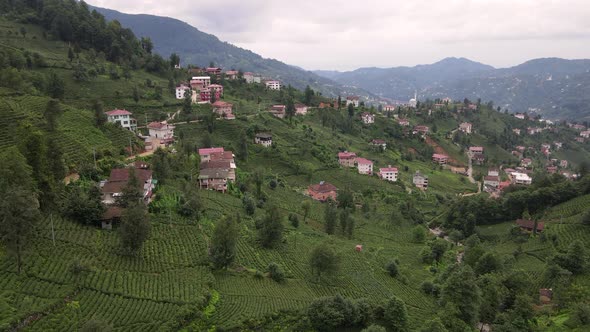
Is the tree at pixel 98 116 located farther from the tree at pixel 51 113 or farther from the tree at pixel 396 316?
the tree at pixel 396 316

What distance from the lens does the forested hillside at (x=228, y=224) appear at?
1006 inches

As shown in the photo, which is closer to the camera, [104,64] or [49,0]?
[104,64]

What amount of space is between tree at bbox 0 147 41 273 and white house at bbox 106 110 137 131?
3373cm

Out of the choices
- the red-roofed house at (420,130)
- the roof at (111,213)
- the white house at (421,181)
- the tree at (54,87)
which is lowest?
the white house at (421,181)

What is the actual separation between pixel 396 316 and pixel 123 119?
168ft

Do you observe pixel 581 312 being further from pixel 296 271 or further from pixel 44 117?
pixel 44 117

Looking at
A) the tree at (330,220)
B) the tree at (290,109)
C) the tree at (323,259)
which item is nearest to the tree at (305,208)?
the tree at (330,220)

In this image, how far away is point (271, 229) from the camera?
125ft

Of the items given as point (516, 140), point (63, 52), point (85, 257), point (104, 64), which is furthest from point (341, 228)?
point (516, 140)

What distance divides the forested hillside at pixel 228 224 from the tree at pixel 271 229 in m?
0.16

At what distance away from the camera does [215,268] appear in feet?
103

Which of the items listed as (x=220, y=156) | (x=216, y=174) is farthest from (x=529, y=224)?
(x=220, y=156)

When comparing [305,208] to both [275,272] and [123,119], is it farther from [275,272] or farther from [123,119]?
[123,119]

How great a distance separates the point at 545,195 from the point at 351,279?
36544 mm
